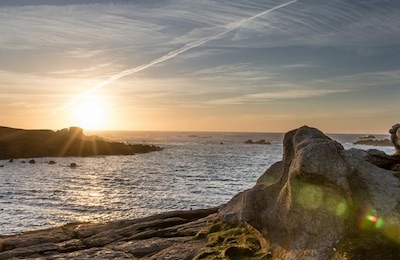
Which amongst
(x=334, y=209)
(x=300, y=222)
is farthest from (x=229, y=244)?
(x=334, y=209)

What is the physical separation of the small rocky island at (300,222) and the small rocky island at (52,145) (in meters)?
134

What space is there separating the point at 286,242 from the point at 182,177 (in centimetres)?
6952

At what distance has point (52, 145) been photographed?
16062 cm

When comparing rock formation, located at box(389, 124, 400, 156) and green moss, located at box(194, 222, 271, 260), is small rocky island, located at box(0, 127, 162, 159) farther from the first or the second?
rock formation, located at box(389, 124, 400, 156)

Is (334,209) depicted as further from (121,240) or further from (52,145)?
(52,145)

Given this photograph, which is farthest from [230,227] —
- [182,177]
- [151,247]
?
[182,177]

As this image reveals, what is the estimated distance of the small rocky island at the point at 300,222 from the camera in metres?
14.4

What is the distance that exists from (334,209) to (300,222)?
1.67 m

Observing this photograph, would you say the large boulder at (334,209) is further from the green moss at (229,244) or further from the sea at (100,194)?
the sea at (100,194)

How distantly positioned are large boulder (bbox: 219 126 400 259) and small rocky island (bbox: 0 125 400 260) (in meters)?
0.03

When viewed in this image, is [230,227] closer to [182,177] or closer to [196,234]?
[196,234]

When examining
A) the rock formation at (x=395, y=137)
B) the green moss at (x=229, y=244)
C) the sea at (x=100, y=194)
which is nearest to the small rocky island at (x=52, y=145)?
the sea at (x=100, y=194)

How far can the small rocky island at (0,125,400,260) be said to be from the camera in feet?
47.3

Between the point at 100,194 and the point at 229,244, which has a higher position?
the point at 229,244
